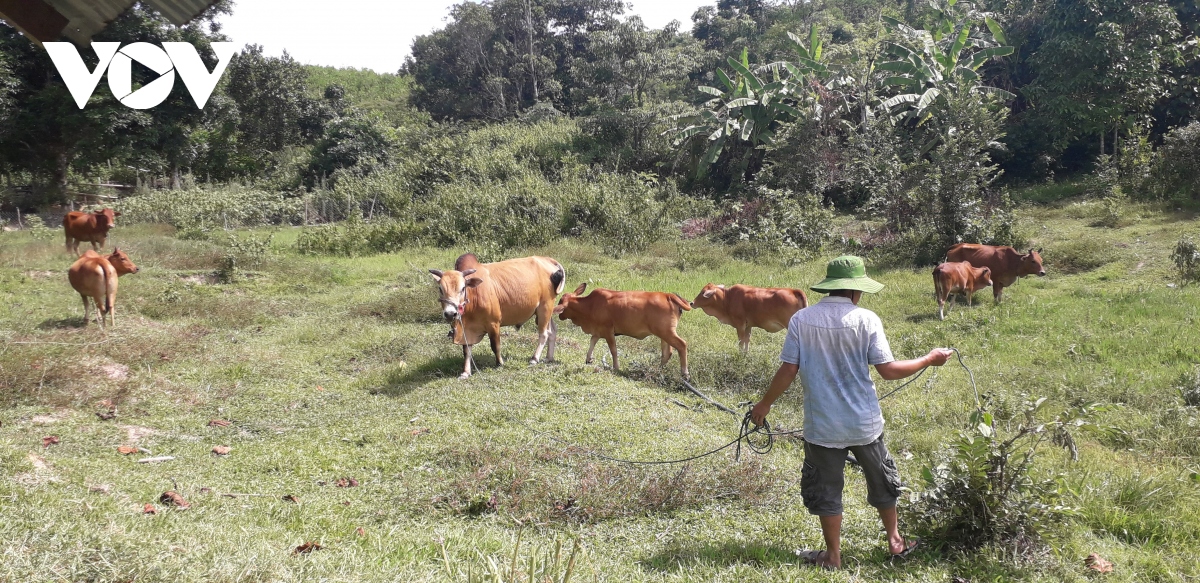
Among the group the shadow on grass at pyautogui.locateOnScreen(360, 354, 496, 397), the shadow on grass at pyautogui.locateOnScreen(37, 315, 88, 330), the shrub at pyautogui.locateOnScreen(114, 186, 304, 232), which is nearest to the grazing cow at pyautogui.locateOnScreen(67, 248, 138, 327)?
the shadow on grass at pyautogui.locateOnScreen(37, 315, 88, 330)

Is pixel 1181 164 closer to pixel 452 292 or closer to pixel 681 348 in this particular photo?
pixel 681 348

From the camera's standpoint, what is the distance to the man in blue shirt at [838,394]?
3.96 metres

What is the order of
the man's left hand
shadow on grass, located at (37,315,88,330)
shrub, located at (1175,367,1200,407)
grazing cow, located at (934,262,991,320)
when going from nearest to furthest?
the man's left hand
shrub, located at (1175,367,1200,407)
shadow on grass, located at (37,315,88,330)
grazing cow, located at (934,262,991,320)

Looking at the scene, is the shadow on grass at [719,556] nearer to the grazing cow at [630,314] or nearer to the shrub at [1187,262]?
the grazing cow at [630,314]

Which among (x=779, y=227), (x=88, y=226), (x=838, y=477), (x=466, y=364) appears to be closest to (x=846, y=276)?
(x=838, y=477)

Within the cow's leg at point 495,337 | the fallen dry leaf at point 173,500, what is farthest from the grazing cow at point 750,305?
the fallen dry leaf at point 173,500

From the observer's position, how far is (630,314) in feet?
28.0

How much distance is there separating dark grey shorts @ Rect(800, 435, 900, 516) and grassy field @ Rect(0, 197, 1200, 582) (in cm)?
35

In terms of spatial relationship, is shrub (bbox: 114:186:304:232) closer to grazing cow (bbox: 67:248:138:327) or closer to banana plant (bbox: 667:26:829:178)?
grazing cow (bbox: 67:248:138:327)

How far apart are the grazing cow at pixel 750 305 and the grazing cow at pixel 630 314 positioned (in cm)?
73

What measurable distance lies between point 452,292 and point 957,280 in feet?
25.1

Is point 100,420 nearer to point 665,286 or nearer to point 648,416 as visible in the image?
point 648,416

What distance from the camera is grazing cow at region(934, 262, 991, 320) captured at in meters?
10.9

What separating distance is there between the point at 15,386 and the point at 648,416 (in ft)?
18.7
